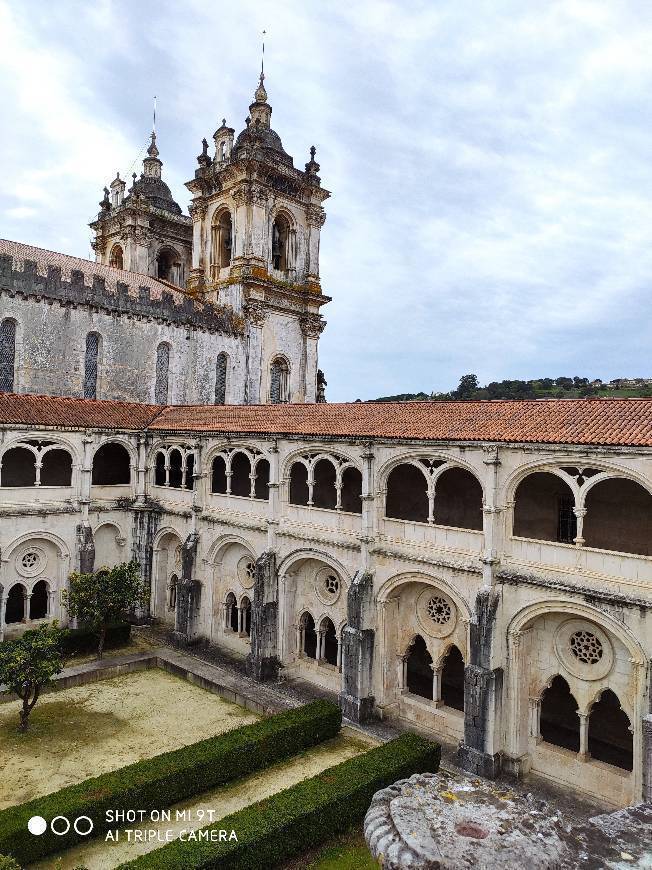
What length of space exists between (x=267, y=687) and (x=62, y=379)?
20.4 metres

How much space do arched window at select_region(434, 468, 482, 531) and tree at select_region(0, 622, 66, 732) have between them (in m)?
14.6

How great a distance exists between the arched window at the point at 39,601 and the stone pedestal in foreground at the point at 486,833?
2872cm

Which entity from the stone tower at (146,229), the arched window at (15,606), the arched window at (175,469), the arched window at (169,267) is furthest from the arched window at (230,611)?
the arched window at (169,267)

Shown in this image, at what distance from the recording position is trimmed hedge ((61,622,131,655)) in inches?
1056

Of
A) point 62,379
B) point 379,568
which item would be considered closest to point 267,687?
point 379,568

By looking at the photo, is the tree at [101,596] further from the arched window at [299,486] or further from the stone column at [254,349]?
the stone column at [254,349]

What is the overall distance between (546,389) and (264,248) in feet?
112

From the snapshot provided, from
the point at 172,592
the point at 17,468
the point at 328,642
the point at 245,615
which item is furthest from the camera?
the point at 172,592

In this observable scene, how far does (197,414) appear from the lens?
31.8 meters

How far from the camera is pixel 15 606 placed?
29.8m

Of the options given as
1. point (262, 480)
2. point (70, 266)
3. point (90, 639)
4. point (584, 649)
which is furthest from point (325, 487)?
point (70, 266)

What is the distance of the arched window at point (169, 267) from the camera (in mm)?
52969

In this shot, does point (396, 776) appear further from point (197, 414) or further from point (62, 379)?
point (62, 379)

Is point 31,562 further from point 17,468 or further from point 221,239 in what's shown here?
point 221,239
